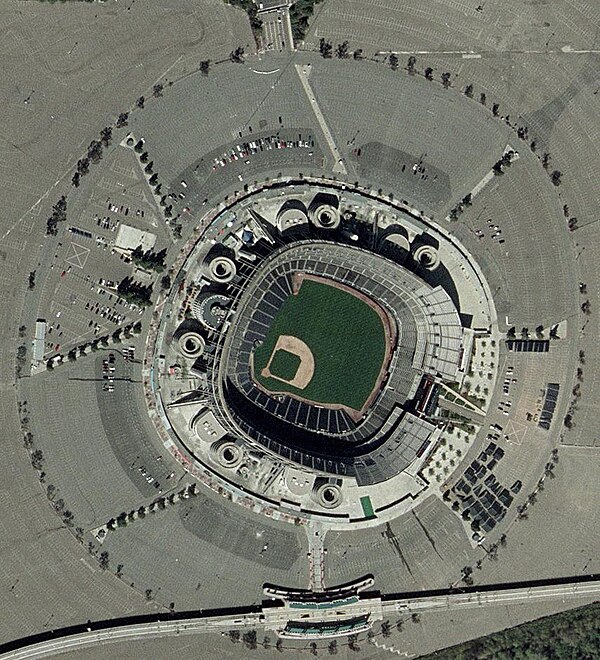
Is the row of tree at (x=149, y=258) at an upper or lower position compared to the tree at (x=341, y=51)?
lower

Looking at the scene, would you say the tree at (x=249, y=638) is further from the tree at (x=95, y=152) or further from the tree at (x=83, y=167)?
the tree at (x=95, y=152)

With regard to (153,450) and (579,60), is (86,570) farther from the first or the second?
(579,60)

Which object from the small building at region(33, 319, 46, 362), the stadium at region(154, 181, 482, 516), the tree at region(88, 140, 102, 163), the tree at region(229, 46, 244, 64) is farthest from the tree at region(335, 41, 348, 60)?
the small building at region(33, 319, 46, 362)

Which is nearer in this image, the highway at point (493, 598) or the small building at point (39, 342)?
the small building at point (39, 342)

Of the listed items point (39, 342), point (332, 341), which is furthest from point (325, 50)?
point (39, 342)

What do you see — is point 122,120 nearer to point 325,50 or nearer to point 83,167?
point 83,167

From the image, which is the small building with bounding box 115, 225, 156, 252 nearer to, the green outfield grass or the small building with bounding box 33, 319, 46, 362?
the small building with bounding box 33, 319, 46, 362

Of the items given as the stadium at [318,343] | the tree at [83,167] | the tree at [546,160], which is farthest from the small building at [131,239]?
the tree at [546,160]
